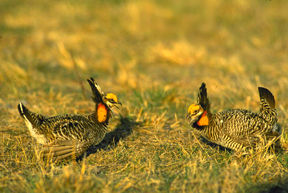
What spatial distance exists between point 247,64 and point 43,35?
5098mm

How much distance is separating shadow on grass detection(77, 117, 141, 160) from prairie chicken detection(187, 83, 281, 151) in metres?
1.04

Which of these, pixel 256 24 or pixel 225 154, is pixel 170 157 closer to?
pixel 225 154

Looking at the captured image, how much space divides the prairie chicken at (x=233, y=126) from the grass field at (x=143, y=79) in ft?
0.58

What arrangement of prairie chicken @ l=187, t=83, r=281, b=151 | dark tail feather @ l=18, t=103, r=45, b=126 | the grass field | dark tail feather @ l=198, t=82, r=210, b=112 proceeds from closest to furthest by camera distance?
the grass field
dark tail feather @ l=18, t=103, r=45, b=126
prairie chicken @ l=187, t=83, r=281, b=151
dark tail feather @ l=198, t=82, r=210, b=112

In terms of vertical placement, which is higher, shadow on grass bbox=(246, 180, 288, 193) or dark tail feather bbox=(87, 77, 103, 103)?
dark tail feather bbox=(87, 77, 103, 103)

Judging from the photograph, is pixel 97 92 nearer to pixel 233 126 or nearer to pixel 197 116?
pixel 197 116

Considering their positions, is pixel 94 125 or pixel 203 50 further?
pixel 203 50

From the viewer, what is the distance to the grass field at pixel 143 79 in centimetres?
381

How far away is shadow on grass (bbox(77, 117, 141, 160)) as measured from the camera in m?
4.83

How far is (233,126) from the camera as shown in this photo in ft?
14.3

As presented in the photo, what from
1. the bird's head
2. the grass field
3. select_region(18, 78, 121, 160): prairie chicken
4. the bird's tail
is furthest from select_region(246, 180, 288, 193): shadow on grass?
the bird's tail

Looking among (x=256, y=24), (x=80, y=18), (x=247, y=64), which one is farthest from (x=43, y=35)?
(x=256, y=24)

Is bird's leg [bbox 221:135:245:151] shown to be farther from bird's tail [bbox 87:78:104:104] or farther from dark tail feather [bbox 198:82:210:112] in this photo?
bird's tail [bbox 87:78:104:104]

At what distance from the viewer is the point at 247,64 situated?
9.01 m
